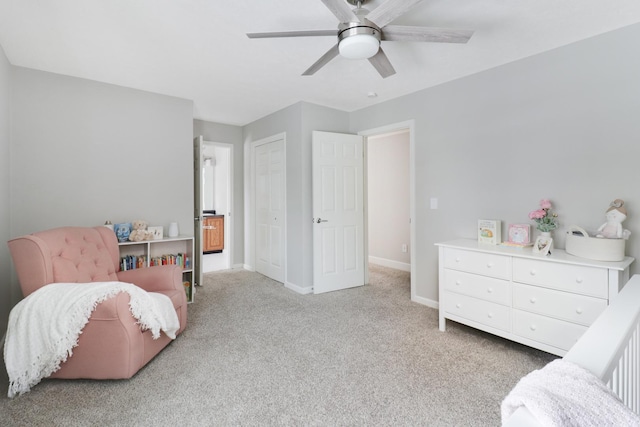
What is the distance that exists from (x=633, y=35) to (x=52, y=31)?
161 inches

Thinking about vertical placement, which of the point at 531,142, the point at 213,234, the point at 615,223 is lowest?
the point at 213,234

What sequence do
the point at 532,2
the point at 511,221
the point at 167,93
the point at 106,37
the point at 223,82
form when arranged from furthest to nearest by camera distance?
the point at 167,93, the point at 223,82, the point at 511,221, the point at 106,37, the point at 532,2

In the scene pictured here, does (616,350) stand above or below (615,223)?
below

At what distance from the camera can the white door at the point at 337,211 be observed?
372 cm

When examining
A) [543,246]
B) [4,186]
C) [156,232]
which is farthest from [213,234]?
[543,246]

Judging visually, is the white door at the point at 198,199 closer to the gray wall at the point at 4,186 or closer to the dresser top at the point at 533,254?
the gray wall at the point at 4,186

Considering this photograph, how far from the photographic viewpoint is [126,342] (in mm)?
1851

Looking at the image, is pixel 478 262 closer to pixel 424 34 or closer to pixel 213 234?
pixel 424 34

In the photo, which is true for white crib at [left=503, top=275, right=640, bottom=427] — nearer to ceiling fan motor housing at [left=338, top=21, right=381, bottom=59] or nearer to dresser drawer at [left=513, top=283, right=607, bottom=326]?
dresser drawer at [left=513, top=283, right=607, bottom=326]

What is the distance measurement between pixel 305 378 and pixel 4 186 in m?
2.92

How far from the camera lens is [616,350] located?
778mm

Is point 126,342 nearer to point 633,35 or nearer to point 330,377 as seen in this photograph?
point 330,377

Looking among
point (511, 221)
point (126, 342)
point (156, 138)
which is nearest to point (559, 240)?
point (511, 221)

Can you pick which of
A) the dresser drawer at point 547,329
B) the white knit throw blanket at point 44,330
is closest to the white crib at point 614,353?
the dresser drawer at point 547,329
